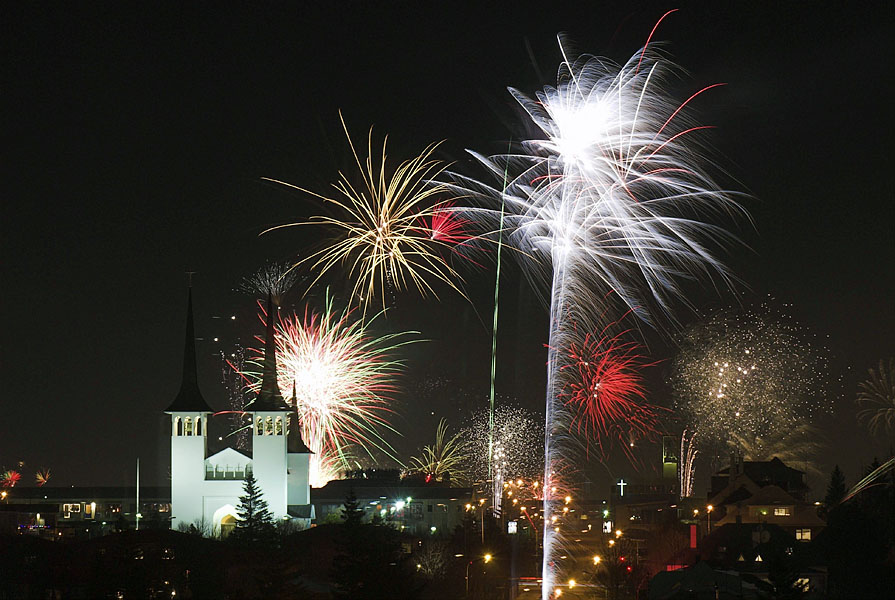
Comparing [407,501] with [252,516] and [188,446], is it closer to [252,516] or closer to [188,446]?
[188,446]

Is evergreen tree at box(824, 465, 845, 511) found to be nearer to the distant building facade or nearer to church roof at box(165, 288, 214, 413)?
the distant building facade

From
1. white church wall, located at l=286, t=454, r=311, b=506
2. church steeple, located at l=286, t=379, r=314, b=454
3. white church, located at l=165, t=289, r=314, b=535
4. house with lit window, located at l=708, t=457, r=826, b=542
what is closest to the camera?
house with lit window, located at l=708, t=457, r=826, b=542

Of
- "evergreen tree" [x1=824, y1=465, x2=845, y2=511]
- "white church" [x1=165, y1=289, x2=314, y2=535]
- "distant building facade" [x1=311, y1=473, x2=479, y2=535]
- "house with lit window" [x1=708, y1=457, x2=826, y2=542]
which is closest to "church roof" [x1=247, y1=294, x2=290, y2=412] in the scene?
"white church" [x1=165, y1=289, x2=314, y2=535]

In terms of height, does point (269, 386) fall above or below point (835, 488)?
above

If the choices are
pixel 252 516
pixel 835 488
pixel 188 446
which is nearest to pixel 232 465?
pixel 188 446

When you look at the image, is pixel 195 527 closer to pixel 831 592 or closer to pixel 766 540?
pixel 766 540

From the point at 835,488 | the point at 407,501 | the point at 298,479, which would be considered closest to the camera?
the point at 835,488
